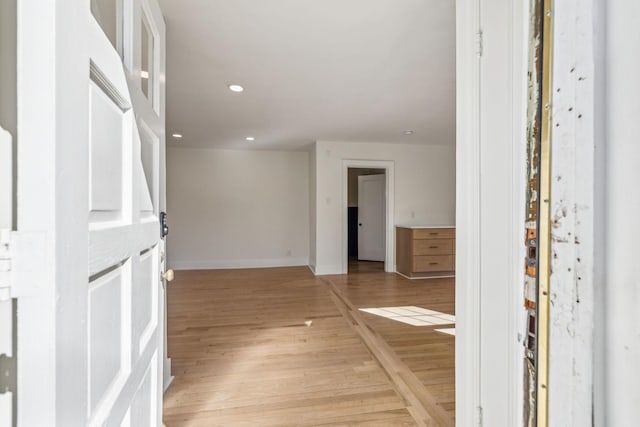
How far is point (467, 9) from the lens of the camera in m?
1.08

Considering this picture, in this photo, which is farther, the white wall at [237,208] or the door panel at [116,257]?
the white wall at [237,208]

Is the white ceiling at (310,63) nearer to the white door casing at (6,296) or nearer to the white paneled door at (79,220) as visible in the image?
the white paneled door at (79,220)

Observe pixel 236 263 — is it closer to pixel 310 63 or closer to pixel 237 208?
pixel 237 208

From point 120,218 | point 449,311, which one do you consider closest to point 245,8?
point 120,218

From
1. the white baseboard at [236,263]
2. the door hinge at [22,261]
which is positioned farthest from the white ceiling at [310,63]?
the white baseboard at [236,263]

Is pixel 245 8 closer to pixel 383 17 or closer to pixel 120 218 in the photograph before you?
pixel 383 17

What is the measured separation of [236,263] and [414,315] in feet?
11.6

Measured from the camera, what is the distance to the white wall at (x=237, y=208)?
513cm

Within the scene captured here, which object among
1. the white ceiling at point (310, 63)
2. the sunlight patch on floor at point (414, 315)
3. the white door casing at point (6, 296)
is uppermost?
the white ceiling at point (310, 63)

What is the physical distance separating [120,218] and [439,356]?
2.28 m

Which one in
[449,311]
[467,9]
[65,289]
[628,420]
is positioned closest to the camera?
[628,420]

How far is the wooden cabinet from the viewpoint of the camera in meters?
4.51

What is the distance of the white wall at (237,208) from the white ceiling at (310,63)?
1517mm

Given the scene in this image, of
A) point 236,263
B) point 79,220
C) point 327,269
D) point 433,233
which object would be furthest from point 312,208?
point 79,220
